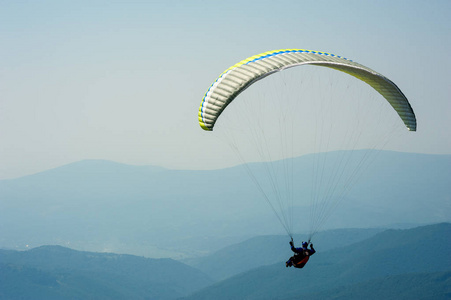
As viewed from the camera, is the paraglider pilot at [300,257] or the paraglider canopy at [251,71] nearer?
the paraglider canopy at [251,71]

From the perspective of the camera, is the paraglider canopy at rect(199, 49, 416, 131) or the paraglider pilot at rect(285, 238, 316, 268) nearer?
the paraglider canopy at rect(199, 49, 416, 131)

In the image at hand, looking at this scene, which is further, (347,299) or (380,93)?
(347,299)

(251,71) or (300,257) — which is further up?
(251,71)

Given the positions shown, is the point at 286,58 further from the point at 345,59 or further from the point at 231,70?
the point at 345,59

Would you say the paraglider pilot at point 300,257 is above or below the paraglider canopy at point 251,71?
below

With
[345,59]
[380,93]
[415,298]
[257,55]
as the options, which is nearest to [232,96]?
[257,55]

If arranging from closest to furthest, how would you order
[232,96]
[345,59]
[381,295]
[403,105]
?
1. [232,96]
2. [345,59]
3. [403,105]
4. [381,295]

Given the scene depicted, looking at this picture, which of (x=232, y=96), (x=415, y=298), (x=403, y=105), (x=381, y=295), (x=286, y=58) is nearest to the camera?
(x=232, y=96)

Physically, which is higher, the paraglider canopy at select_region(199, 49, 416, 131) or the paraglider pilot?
the paraglider canopy at select_region(199, 49, 416, 131)

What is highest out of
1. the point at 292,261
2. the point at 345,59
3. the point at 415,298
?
the point at 415,298

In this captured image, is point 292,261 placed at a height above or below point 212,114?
below

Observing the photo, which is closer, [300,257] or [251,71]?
[251,71]
